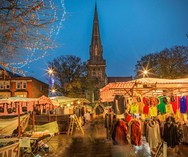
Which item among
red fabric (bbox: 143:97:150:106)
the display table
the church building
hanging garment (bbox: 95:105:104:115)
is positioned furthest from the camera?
the church building

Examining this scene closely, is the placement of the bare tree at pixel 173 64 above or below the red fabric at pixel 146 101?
above

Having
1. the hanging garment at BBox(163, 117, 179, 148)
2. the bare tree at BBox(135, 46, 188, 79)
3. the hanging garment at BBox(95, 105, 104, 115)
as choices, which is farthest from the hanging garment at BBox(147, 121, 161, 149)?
the bare tree at BBox(135, 46, 188, 79)

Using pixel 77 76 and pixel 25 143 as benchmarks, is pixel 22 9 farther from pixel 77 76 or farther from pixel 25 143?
pixel 77 76

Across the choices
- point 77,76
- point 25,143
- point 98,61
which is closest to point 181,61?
point 77,76

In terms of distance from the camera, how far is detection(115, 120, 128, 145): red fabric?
945 cm

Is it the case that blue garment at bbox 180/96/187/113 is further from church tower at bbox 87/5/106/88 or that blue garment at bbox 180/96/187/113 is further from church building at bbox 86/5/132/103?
church tower at bbox 87/5/106/88

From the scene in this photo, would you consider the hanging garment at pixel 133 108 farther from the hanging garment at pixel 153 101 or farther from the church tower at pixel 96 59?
the church tower at pixel 96 59

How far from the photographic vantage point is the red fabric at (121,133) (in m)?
9.45

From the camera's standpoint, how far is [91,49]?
101m

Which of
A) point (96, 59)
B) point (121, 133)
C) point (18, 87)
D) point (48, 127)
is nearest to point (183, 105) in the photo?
point (121, 133)

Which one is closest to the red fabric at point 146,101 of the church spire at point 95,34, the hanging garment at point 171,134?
the hanging garment at point 171,134

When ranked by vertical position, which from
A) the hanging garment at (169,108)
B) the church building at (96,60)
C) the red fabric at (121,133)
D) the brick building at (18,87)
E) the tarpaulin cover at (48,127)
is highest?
the church building at (96,60)

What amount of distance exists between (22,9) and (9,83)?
48.5 meters

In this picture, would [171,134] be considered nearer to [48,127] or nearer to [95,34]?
[48,127]
